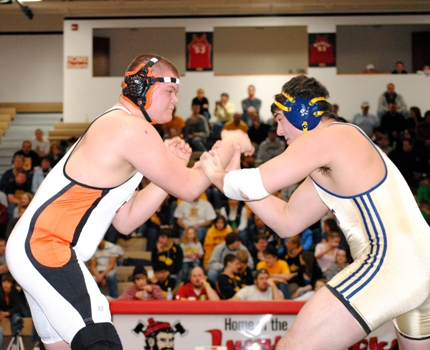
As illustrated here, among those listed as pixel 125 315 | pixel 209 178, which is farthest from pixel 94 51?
pixel 209 178

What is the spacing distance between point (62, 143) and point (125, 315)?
33.2ft

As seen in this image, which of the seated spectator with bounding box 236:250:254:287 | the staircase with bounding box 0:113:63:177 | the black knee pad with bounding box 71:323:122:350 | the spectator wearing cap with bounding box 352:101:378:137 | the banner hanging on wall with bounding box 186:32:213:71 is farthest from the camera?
the banner hanging on wall with bounding box 186:32:213:71

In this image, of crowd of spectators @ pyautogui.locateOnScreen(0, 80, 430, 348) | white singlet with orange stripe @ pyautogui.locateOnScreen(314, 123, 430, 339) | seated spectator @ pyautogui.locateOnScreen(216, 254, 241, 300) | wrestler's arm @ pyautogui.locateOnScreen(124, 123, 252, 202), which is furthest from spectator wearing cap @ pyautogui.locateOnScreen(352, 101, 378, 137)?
white singlet with orange stripe @ pyautogui.locateOnScreen(314, 123, 430, 339)

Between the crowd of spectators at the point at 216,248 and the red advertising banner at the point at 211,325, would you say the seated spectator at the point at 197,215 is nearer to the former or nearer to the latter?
the crowd of spectators at the point at 216,248

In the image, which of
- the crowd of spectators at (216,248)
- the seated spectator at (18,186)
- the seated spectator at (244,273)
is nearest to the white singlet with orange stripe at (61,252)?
the crowd of spectators at (216,248)

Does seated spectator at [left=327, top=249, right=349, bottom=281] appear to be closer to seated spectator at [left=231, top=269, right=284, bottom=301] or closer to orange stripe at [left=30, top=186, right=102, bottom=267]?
seated spectator at [left=231, top=269, right=284, bottom=301]

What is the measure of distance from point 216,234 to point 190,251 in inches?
19.0

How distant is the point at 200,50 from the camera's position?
1845 cm

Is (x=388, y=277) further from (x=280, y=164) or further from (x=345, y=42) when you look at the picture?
(x=345, y=42)

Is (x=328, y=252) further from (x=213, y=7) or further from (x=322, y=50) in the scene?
(x=213, y=7)

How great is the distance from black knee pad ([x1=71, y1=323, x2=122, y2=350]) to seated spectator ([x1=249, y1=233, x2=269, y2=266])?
604cm

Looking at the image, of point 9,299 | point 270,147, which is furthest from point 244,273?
point 270,147

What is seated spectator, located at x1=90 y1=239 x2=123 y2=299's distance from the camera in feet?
30.2

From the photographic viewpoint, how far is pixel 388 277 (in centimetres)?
327
